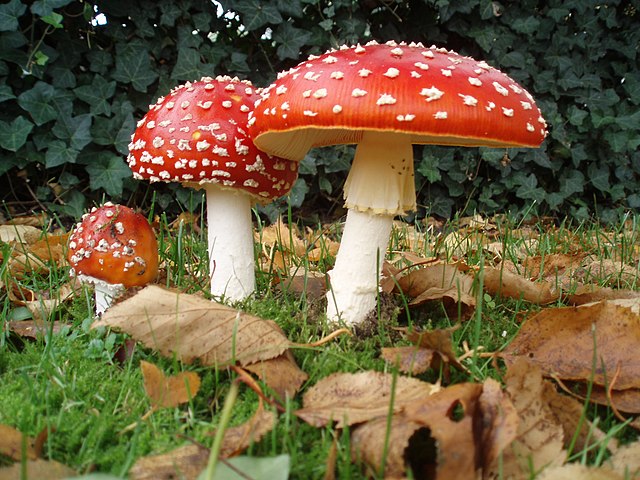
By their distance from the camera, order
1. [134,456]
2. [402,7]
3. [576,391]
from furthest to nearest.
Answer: [402,7]
[576,391]
[134,456]

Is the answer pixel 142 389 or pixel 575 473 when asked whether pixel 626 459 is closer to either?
pixel 575 473

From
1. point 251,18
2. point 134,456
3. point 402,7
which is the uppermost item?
point 402,7

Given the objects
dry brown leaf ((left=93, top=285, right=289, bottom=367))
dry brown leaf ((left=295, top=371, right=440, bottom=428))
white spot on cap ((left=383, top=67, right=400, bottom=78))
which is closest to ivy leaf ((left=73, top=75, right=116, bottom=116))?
dry brown leaf ((left=93, top=285, right=289, bottom=367))

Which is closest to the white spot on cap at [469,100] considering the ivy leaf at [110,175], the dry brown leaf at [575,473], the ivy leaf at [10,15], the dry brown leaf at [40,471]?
the dry brown leaf at [575,473]

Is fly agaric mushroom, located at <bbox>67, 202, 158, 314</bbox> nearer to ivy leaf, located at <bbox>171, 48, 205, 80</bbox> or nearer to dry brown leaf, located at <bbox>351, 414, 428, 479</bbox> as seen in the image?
dry brown leaf, located at <bbox>351, 414, 428, 479</bbox>

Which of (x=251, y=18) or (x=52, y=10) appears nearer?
(x=52, y=10)

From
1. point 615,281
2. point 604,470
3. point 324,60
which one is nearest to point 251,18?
point 324,60

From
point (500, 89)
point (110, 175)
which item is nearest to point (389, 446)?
point (500, 89)

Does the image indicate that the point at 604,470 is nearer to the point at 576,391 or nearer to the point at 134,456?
the point at 576,391
